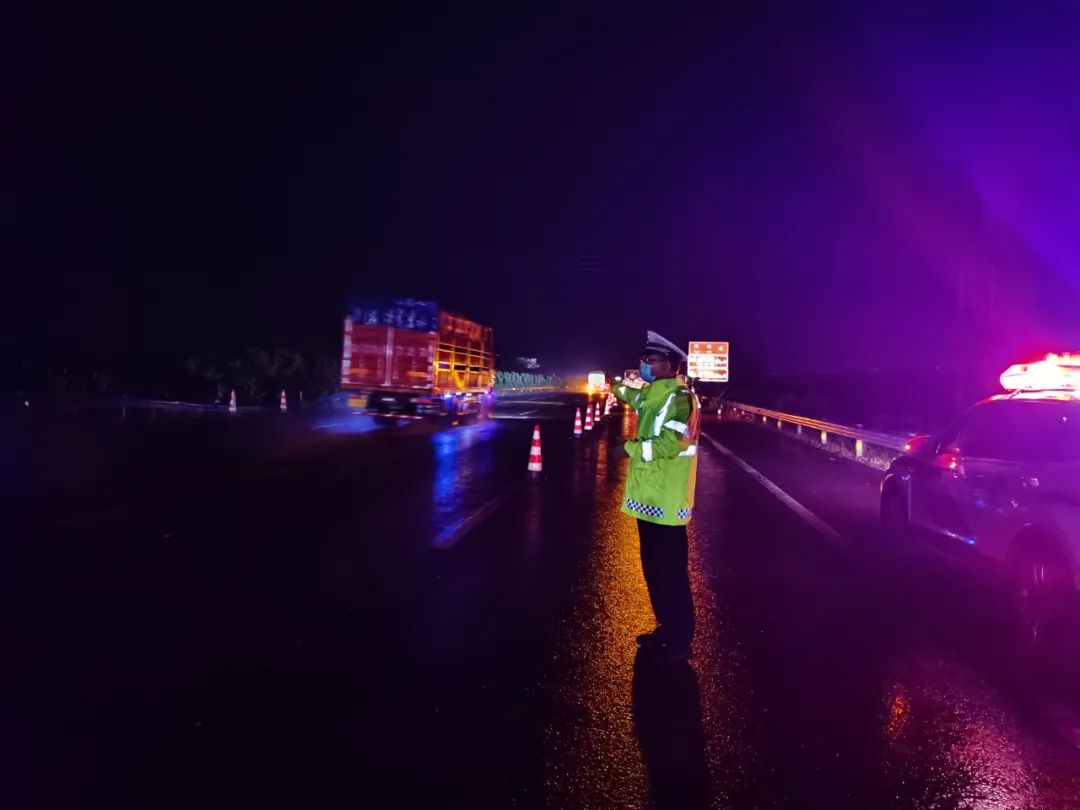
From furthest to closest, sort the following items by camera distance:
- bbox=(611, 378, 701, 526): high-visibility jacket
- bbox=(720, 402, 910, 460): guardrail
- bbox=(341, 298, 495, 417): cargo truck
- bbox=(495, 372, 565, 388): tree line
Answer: bbox=(495, 372, 565, 388): tree line
bbox=(341, 298, 495, 417): cargo truck
bbox=(720, 402, 910, 460): guardrail
bbox=(611, 378, 701, 526): high-visibility jacket

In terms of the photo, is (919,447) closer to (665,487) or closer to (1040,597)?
(1040,597)

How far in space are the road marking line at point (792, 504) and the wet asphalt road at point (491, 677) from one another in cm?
43

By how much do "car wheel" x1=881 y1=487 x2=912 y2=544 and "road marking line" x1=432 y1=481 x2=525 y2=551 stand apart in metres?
4.32

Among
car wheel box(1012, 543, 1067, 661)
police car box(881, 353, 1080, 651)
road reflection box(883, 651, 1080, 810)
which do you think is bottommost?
road reflection box(883, 651, 1080, 810)

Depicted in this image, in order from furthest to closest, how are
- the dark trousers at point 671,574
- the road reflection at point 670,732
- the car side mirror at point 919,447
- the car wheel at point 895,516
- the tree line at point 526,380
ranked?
the tree line at point 526,380 < the car wheel at point 895,516 < the car side mirror at point 919,447 < the dark trousers at point 671,574 < the road reflection at point 670,732

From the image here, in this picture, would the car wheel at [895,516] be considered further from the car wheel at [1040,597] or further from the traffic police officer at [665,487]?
the traffic police officer at [665,487]

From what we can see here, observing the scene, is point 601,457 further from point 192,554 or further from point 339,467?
point 192,554

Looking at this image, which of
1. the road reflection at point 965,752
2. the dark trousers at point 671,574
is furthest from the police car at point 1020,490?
the dark trousers at point 671,574

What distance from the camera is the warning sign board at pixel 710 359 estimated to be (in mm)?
45031

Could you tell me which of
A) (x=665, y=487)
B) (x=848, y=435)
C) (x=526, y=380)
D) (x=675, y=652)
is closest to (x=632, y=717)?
(x=675, y=652)

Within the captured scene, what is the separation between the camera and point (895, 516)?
8.28m

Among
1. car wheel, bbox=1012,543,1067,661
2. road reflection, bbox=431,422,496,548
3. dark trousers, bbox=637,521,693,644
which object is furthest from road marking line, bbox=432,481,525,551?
car wheel, bbox=1012,543,1067,661

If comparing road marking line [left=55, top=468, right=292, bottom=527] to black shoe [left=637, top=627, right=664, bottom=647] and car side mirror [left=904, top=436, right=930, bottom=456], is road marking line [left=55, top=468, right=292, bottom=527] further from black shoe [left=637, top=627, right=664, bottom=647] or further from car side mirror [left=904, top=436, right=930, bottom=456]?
car side mirror [left=904, top=436, right=930, bottom=456]

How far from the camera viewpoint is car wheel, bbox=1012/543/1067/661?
5520mm
